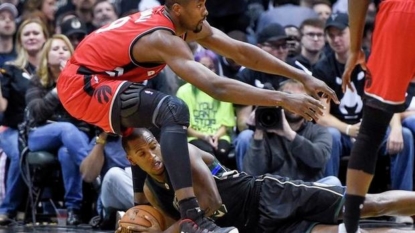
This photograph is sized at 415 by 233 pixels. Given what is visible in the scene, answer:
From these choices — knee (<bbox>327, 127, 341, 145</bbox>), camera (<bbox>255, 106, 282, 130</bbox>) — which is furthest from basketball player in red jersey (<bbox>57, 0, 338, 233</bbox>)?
knee (<bbox>327, 127, 341, 145</bbox>)

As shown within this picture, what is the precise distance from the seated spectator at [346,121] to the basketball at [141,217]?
A: 2.47 meters

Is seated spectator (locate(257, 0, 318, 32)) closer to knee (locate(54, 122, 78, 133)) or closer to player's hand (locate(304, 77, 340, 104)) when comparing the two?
knee (locate(54, 122, 78, 133))

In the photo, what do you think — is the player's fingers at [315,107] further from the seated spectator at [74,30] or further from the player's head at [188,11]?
the seated spectator at [74,30]

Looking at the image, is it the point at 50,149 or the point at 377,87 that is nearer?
the point at 377,87

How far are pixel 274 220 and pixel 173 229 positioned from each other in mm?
663

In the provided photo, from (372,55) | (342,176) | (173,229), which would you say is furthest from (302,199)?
(342,176)

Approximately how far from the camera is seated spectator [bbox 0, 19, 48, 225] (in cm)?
893

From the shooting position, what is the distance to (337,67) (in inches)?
352

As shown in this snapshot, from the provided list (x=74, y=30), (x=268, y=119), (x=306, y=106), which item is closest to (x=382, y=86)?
(x=306, y=106)

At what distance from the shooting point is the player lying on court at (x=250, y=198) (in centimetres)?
601

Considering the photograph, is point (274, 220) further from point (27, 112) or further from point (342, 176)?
point (27, 112)

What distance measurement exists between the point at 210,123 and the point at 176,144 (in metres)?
3.25

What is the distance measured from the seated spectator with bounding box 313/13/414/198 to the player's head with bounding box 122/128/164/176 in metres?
2.59

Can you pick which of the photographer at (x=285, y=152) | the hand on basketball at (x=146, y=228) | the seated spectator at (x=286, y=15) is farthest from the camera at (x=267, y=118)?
the seated spectator at (x=286, y=15)
